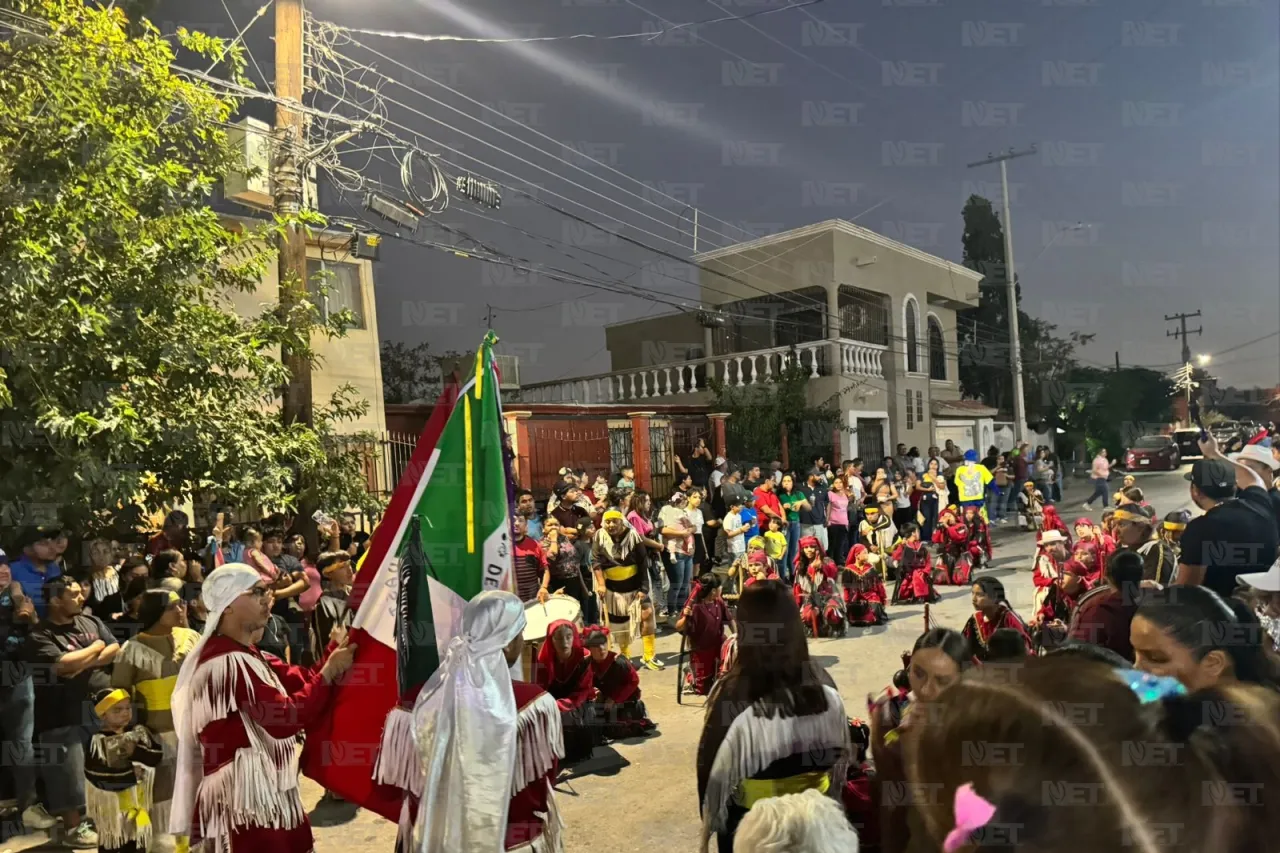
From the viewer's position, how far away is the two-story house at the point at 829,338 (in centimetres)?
2070

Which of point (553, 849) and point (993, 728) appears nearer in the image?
point (993, 728)

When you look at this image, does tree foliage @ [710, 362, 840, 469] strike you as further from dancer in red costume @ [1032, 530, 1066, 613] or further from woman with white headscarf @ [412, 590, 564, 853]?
woman with white headscarf @ [412, 590, 564, 853]

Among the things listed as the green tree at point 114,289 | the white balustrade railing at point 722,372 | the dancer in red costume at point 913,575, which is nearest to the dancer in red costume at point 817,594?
the dancer in red costume at point 913,575

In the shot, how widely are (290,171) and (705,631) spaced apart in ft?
21.5

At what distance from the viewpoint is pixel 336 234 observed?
1341 cm

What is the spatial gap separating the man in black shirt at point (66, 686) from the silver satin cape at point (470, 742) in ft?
10.3

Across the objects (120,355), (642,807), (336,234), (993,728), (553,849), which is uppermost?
(336,234)

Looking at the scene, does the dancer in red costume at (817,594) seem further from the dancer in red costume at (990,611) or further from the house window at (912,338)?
the house window at (912,338)

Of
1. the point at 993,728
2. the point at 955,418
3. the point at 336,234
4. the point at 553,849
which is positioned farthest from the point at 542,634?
the point at 955,418

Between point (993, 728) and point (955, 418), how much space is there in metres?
25.5

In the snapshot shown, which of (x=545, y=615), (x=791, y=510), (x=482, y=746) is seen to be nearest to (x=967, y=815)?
(x=482, y=746)

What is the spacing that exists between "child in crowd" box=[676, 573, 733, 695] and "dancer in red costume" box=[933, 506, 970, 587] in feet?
20.8

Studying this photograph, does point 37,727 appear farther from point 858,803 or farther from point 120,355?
point 858,803

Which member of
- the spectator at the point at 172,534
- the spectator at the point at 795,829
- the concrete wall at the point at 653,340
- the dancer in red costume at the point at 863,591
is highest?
the concrete wall at the point at 653,340
